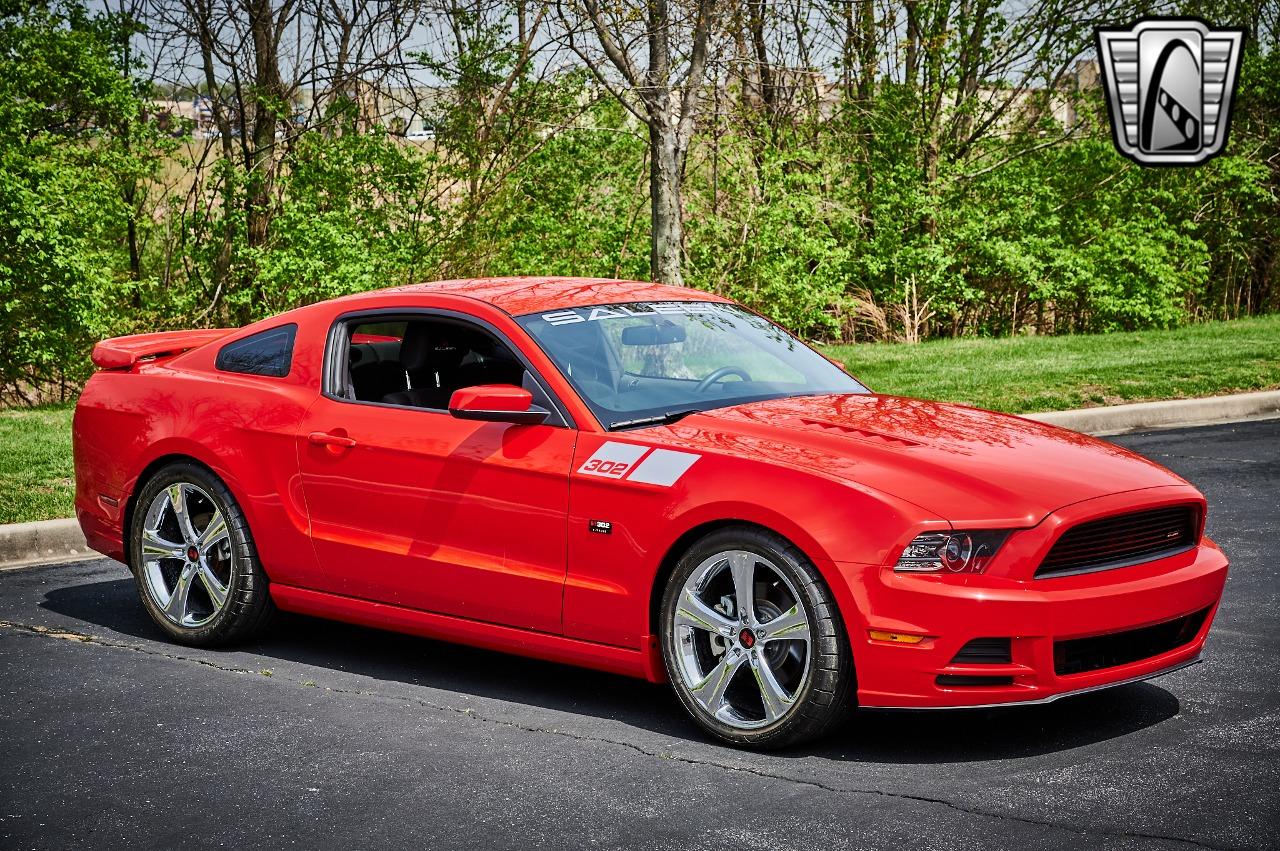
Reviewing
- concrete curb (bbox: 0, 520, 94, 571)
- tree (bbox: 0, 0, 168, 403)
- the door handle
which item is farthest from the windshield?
tree (bbox: 0, 0, 168, 403)

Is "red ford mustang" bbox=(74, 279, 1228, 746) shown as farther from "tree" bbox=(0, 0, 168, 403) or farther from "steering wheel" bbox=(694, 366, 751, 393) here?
"tree" bbox=(0, 0, 168, 403)

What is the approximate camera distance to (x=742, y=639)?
489 centimetres

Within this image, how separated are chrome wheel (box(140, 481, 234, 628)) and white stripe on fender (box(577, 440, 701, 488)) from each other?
77.3 inches

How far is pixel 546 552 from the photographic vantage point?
531 centimetres

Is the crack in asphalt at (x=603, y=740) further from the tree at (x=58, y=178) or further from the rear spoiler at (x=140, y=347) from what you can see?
the tree at (x=58, y=178)

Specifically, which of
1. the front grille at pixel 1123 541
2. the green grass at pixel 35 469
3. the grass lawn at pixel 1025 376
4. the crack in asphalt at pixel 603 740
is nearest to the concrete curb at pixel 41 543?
the green grass at pixel 35 469

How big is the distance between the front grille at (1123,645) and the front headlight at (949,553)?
343 millimetres

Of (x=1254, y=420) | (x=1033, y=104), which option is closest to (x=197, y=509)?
(x=1254, y=420)

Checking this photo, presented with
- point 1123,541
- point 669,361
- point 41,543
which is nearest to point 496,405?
point 669,361

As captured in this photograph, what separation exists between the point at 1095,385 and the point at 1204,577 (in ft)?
29.4

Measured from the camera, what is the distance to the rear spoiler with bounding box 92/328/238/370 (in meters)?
7.02

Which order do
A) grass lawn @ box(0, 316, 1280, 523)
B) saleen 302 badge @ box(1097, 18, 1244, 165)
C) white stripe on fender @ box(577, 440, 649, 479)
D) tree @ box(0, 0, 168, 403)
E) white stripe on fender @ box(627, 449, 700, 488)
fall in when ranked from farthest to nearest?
saleen 302 badge @ box(1097, 18, 1244, 165)
tree @ box(0, 0, 168, 403)
grass lawn @ box(0, 316, 1280, 523)
white stripe on fender @ box(577, 440, 649, 479)
white stripe on fender @ box(627, 449, 700, 488)

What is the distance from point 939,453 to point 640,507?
99 cm

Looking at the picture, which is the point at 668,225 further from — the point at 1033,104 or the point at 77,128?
the point at 1033,104
